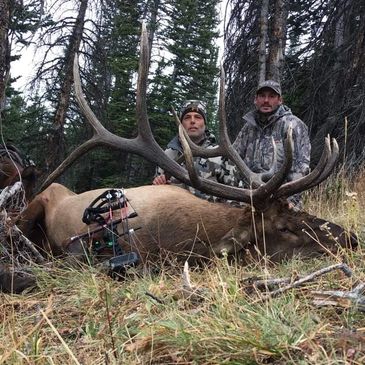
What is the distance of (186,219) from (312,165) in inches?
216

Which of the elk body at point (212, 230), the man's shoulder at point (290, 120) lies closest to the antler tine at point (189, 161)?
the elk body at point (212, 230)

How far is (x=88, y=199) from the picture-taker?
17.5 feet

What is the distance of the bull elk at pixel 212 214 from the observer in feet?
13.3

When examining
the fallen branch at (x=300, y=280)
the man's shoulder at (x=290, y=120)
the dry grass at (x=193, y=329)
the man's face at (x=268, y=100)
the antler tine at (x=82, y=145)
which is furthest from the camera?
the man's face at (x=268, y=100)

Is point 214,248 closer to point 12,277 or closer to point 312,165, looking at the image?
point 12,277

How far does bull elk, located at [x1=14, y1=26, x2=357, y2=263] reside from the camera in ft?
13.3

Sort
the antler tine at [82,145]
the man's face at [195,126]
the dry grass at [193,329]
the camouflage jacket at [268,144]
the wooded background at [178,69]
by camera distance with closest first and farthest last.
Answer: the dry grass at [193,329]
the antler tine at [82,145]
the camouflage jacket at [268,144]
the man's face at [195,126]
the wooded background at [178,69]

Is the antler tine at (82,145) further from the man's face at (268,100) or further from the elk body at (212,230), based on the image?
the man's face at (268,100)

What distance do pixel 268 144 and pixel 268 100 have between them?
0.52 meters

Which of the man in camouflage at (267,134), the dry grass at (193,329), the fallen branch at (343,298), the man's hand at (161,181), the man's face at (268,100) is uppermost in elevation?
the man's face at (268,100)

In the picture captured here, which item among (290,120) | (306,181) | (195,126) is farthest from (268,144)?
(306,181)

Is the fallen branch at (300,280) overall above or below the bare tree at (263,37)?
below

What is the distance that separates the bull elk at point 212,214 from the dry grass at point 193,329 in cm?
113

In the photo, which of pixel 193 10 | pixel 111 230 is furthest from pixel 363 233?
pixel 193 10
